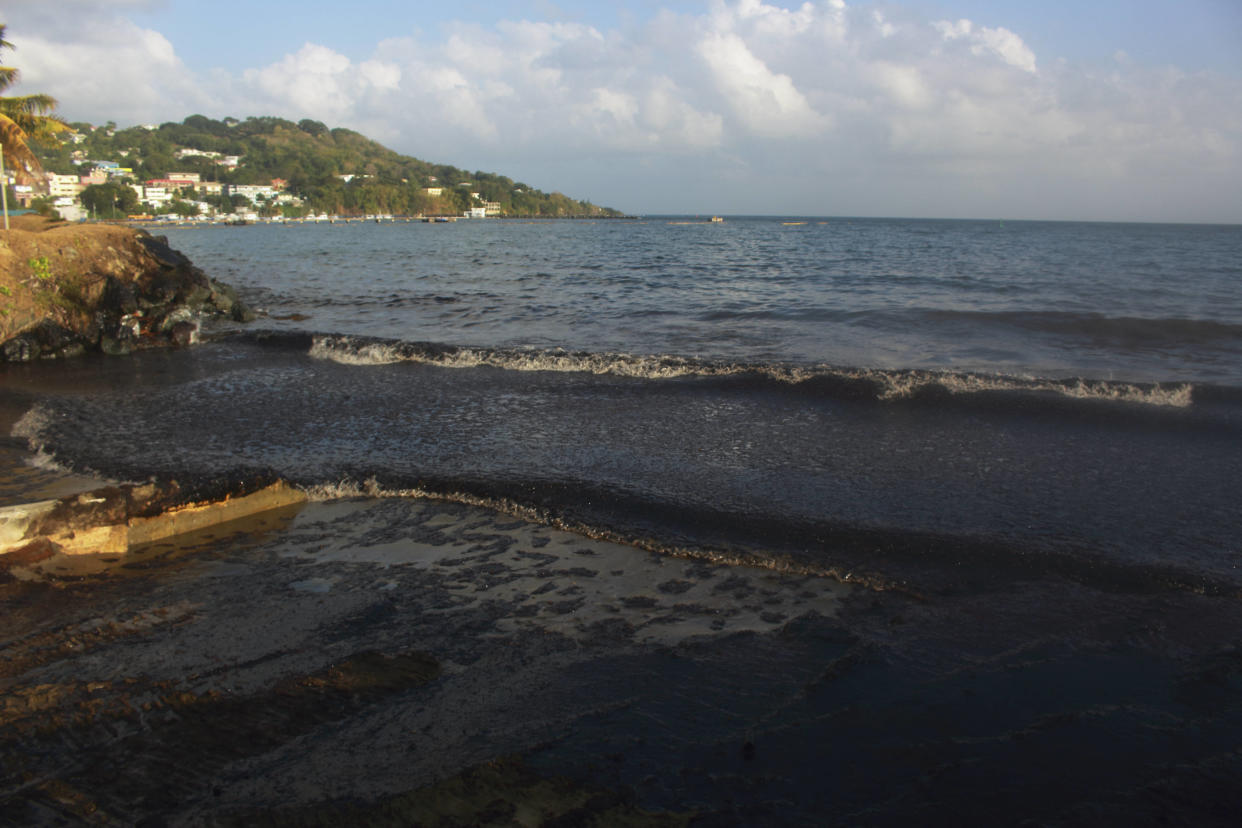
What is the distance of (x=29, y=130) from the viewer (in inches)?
1027

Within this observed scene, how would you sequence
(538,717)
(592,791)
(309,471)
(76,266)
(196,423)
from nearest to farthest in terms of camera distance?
(592,791) < (538,717) < (309,471) < (196,423) < (76,266)

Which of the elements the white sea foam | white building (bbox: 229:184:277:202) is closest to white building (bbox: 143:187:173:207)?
white building (bbox: 229:184:277:202)

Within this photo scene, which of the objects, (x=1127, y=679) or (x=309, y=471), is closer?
(x=1127, y=679)

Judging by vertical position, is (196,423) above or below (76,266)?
below

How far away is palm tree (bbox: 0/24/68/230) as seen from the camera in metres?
24.0

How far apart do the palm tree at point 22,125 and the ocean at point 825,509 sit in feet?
47.0

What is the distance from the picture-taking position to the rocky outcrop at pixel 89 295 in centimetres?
1386

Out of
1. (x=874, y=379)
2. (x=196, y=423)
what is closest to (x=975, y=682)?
(x=874, y=379)

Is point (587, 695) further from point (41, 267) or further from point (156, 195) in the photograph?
point (156, 195)

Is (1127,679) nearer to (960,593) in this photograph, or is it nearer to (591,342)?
(960,593)

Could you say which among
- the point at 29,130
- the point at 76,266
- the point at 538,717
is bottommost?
the point at 538,717

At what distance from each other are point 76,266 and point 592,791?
17271 mm

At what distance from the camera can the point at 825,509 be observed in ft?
21.7

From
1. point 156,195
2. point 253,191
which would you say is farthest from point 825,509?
point 253,191
